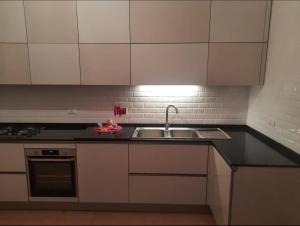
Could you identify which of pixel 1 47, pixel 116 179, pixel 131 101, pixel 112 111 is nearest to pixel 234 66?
pixel 131 101

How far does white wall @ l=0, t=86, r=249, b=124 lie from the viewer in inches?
110

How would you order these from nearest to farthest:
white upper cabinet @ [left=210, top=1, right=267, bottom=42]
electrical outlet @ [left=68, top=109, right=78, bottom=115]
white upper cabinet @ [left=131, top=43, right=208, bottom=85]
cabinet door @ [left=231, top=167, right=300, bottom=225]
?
cabinet door @ [left=231, top=167, right=300, bottom=225] → white upper cabinet @ [left=210, top=1, right=267, bottom=42] → white upper cabinet @ [left=131, top=43, right=208, bottom=85] → electrical outlet @ [left=68, top=109, right=78, bottom=115]

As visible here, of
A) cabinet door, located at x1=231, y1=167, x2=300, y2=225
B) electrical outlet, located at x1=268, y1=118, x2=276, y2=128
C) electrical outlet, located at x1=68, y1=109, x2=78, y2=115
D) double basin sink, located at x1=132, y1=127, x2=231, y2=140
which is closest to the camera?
cabinet door, located at x1=231, y1=167, x2=300, y2=225

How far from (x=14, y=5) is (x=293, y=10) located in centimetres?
253

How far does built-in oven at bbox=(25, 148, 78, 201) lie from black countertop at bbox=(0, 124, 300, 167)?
142 mm

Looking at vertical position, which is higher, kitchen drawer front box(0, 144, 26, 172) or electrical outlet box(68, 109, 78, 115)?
electrical outlet box(68, 109, 78, 115)

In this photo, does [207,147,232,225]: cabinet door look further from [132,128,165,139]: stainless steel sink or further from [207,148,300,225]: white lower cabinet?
[132,128,165,139]: stainless steel sink

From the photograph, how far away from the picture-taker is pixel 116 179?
2393mm

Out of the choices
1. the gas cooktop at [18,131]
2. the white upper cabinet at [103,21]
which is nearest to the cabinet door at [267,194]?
the white upper cabinet at [103,21]

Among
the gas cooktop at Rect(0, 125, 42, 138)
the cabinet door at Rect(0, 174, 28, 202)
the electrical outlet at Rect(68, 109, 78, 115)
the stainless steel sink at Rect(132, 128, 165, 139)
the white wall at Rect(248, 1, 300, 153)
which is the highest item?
the white wall at Rect(248, 1, 300, 153)

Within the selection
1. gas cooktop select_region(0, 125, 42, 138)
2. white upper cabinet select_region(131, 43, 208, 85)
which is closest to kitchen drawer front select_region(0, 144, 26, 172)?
gas cooktop select_region(0, 125, 42, 138)

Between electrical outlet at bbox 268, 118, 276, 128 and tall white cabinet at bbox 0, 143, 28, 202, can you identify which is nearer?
electrical outlet at bbox 268, 118, 276, 128

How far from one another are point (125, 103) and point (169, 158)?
35.3 inches

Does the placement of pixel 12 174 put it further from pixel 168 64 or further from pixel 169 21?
pixel 169 21
